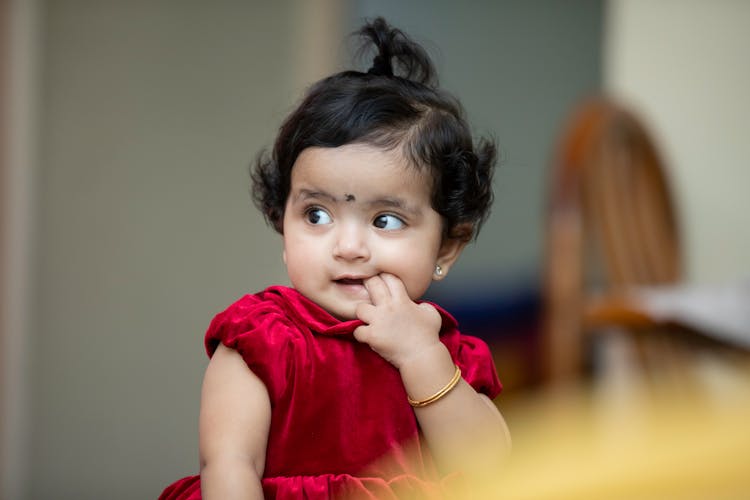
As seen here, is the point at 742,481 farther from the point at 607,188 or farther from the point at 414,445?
the point at 607,188

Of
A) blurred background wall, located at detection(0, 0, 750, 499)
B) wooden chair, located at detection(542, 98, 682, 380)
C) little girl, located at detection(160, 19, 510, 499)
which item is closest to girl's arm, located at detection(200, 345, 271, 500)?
little girl, located at detection(160, 19, 510, 499)

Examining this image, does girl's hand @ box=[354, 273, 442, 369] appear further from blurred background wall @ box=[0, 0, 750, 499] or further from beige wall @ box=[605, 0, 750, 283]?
beige wall @ box=[605, 0, 750, 283]

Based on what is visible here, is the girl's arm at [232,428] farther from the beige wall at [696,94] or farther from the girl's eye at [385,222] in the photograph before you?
the beige wall at [696,94]

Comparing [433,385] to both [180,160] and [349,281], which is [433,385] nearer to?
[349,281]

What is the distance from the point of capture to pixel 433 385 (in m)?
0.49

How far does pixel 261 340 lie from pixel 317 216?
7cm

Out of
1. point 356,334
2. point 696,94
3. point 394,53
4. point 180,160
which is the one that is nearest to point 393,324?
point 356,334

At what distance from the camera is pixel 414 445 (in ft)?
1.65

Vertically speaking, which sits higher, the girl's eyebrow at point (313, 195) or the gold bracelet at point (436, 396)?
the girl's eyebrow at point (313, 195)

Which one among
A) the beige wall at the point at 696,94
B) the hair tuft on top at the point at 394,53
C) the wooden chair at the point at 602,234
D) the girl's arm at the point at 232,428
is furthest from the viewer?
the beige wall at the point at 696,94

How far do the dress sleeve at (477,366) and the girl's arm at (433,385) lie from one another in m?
0.03

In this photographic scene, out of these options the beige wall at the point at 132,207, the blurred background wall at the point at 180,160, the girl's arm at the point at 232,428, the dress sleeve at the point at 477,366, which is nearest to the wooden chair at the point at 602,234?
the blurred background wall at the point at 180,160

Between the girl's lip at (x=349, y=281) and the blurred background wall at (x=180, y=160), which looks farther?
the blurred background wall at (x=180, y=160)

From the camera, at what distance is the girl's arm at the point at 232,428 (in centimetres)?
45
